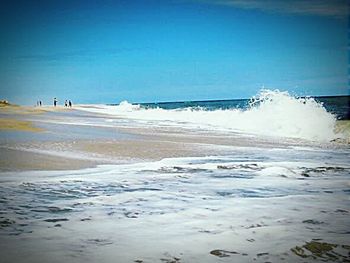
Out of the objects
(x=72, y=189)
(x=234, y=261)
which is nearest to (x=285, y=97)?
(x=72, y=189)

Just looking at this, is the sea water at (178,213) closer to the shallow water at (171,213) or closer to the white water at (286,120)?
the shallow water at (171,213)

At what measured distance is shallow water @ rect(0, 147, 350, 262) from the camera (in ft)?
7.98

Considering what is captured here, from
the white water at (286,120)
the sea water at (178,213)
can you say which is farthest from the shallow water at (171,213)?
the white water at (286,120)

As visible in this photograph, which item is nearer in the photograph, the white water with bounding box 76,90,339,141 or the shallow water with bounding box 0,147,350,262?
the shallow water with bounding box 0,147,350,262

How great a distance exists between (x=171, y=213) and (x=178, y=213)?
57 millimetres

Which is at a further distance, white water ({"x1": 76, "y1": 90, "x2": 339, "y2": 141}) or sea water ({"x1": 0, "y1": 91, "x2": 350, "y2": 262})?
white water ({"x1": 76, "y1": 90, "x2": 339, "y2": 141})

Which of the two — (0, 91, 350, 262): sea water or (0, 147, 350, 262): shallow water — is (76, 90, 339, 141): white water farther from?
(0, 147, 350, 262): shallow water

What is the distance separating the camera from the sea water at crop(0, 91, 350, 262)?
2418 mm

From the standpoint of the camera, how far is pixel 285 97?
54.3 ft

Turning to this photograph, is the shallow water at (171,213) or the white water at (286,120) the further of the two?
the white water at (286,120)

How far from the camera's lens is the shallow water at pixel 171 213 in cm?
243

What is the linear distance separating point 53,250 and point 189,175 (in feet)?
8.54

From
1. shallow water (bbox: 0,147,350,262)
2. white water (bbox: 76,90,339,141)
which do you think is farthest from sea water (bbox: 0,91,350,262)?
white water (bbox: 76,90,339,141)

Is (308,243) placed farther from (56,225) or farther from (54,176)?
(54,176)
